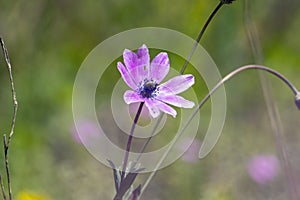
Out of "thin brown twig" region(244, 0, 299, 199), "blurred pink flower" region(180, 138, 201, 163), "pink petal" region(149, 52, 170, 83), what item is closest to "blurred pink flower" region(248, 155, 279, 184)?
"blurred pink flower" region(180, 138, 201, 163)

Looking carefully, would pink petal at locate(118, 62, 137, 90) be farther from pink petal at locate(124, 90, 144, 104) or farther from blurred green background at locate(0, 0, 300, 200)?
blurred green background at locate(0, 0, 300, 200)

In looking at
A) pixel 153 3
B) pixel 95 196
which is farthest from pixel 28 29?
pixel 95 196

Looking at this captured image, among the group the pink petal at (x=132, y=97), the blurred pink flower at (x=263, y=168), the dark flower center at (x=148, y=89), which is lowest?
the blurred pink flower at (x=263, y=168)

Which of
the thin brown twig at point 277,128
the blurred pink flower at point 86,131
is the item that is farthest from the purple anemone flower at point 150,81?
the blurred pink flower at point 86,131

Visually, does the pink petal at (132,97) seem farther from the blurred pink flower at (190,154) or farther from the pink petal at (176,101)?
the blurred pink flower at (190,154)

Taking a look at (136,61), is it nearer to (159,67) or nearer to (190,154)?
(159,67)

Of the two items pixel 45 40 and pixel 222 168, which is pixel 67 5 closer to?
pixel 45 40

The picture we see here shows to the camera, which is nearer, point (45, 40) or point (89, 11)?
point (45, 40)
